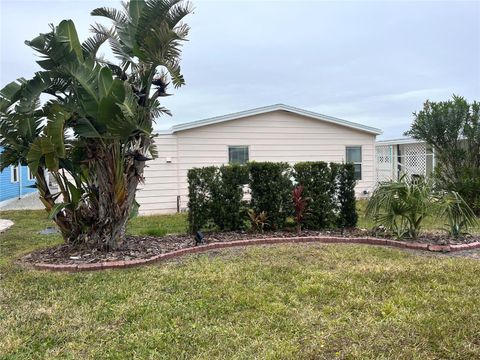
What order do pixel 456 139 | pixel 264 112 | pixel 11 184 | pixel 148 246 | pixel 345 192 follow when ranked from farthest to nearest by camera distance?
pixel 11 184 < pixel 264 112 < pixel 456 139 < pixel 345 192 < pixel 148 246

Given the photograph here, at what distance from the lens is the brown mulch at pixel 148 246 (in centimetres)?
574

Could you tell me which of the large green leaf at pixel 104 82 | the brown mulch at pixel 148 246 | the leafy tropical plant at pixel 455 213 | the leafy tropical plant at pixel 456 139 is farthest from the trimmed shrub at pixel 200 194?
the leafy tropical plant at pixel 456 139

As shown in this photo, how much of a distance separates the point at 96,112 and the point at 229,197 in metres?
2.91

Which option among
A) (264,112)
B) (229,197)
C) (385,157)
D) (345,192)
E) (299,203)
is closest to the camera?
(299,203)

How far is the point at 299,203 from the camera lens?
7.38 meters

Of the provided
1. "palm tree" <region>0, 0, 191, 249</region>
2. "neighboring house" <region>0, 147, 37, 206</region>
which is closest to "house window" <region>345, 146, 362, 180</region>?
"palm tree" <region>0, 0, 191, 249</region>

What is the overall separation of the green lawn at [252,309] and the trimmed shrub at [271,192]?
6.53ft

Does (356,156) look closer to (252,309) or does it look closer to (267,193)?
(267,193)

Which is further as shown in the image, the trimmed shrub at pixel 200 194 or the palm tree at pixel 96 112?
the trimmed shrub at pixel 200 194

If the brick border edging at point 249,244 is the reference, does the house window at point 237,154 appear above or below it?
above

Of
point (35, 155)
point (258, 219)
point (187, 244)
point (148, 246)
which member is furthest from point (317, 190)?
point (35, 155)

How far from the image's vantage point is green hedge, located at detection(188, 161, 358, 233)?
744 cm

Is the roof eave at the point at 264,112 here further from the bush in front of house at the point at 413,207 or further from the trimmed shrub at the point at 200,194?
the bush in front of house at the point at 413,207

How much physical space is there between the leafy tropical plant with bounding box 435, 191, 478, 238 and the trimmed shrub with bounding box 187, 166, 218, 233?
3.81 m
